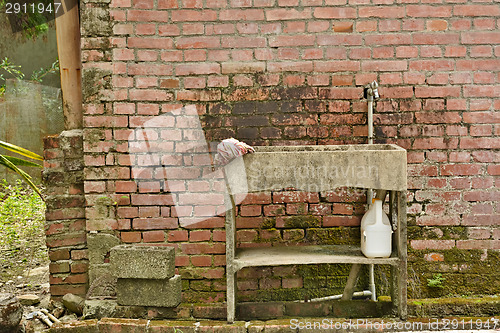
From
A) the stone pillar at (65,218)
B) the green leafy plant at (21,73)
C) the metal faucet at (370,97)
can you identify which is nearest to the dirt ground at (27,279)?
the stone pillar at (65,218)

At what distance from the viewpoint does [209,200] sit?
3131mm

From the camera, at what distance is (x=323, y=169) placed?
2.51 m

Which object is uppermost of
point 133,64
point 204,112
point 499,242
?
point 133,64

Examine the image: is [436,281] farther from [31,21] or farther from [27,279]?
[31,21]

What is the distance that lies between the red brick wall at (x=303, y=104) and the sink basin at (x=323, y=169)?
2.02 feet

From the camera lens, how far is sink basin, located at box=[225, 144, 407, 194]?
2500mm

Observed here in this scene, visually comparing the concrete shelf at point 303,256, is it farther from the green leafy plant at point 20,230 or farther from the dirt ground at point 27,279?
the green leafy plant at point 20,230

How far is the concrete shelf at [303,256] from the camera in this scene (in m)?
2.61

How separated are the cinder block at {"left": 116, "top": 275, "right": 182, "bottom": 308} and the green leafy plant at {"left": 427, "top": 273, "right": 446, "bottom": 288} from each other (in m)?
1.82

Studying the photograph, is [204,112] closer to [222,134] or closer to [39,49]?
[222,134]

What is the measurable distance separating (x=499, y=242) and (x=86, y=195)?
3027 mm

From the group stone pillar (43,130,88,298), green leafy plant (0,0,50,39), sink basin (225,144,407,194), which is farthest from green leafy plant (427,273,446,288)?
green leafy plant (0,0,50,39)

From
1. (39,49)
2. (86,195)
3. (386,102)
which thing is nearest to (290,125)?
(386,102)

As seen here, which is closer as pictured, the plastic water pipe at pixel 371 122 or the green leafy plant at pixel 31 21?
the plastic water pipe at pixel 371 122
